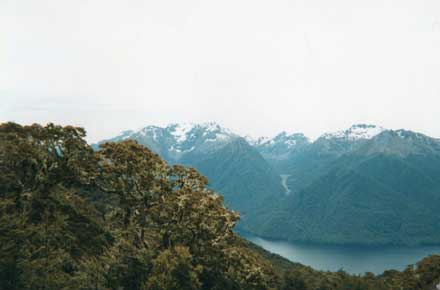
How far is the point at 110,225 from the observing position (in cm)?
3212

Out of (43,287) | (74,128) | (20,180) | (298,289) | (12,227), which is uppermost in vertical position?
(74,128)

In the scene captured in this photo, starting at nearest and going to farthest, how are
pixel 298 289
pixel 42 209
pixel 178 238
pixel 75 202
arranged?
pixel 178 238
pixel 42 209
pixel 75 202
pixel 298 289

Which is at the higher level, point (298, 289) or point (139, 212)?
point (139, 212)

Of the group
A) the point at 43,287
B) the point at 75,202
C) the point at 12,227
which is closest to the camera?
the point at 43,287

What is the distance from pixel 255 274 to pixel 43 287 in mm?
14634

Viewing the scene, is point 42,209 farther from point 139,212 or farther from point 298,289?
point 298,289

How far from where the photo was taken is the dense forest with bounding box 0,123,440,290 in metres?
24.1

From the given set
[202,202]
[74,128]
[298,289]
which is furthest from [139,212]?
[298,289]

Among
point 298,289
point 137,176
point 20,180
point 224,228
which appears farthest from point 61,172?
point 298,289

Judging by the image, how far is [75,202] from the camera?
36656 mm

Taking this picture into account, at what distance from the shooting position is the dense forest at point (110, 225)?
2409cm

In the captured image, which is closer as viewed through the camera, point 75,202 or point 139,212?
point 139,212

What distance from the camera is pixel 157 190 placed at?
29.5m

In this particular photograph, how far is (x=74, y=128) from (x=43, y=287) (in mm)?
17360
